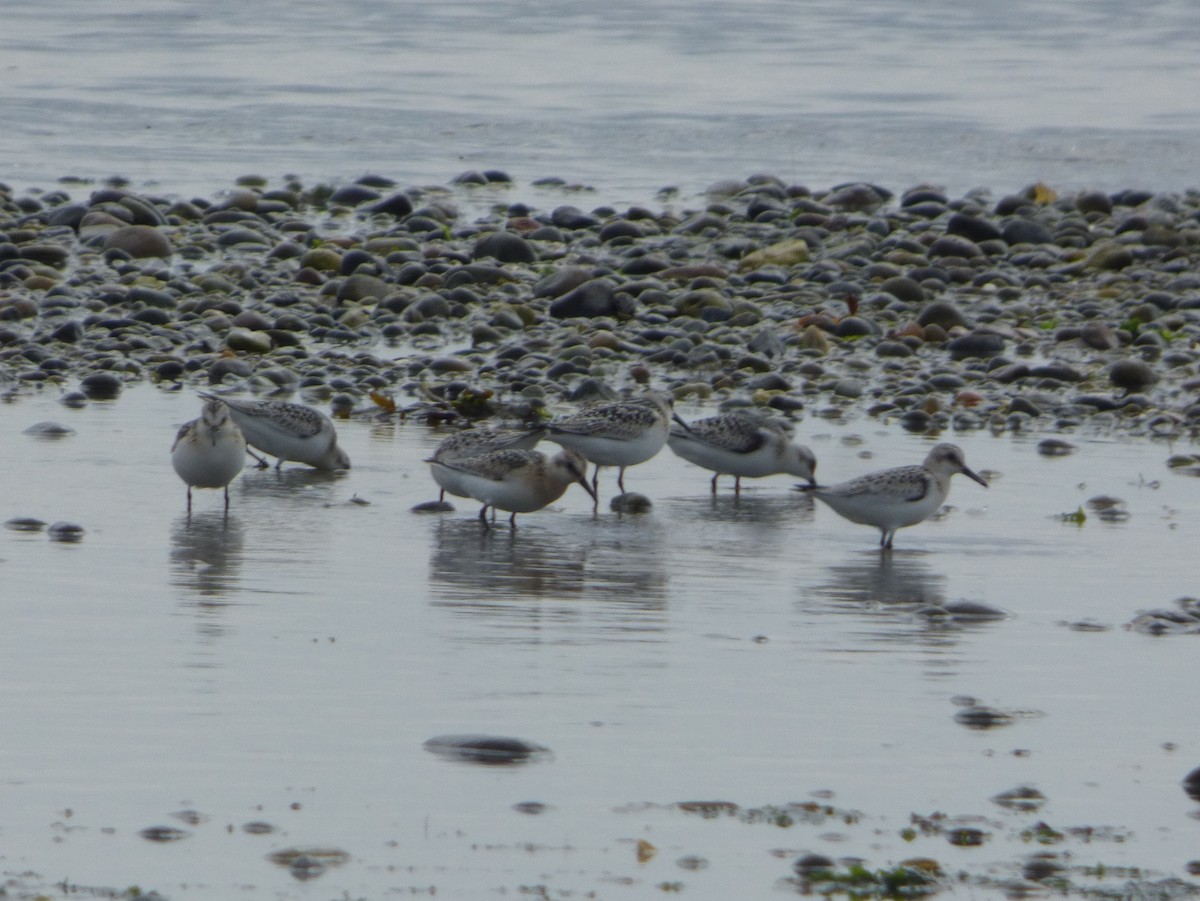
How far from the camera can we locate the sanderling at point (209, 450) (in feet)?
34.2

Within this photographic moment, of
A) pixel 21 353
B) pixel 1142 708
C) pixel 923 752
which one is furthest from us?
pixel 21 353

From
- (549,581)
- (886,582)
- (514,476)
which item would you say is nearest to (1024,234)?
(514,476)

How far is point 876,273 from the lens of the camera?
60.0 ft

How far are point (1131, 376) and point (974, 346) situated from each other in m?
1.57

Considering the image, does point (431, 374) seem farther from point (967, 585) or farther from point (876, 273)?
point (967, 585)

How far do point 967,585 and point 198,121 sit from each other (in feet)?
80.4

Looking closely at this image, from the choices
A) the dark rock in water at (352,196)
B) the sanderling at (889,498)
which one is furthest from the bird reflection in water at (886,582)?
the dark rock in water at (352,196)

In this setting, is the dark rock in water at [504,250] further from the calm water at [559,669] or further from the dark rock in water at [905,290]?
the calm water at [559,669]

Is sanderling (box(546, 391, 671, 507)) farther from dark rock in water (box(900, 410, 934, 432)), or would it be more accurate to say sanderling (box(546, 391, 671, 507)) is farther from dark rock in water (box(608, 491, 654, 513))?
dark rock in water (box(900, 410, 934, 432))

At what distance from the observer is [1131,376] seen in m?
14.4

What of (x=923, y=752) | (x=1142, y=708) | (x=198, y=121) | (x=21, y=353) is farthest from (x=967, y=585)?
(x=198, y=121)

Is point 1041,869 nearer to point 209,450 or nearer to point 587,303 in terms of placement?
point 209,450

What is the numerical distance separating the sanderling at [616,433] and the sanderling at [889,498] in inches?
63.5

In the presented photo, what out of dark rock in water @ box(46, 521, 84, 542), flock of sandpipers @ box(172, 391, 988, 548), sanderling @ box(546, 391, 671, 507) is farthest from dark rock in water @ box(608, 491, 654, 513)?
dark rock in water @ box(46, 521, 84, 542)
